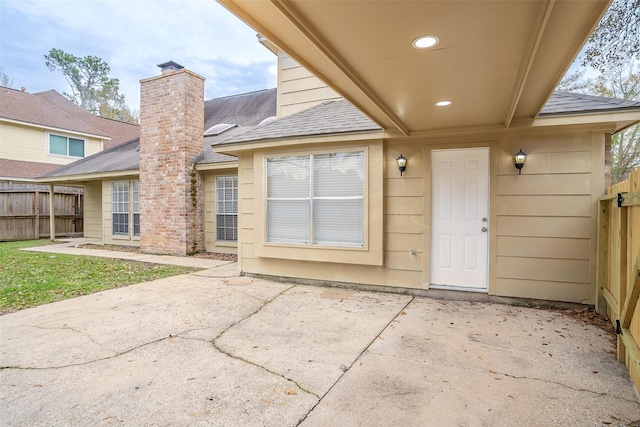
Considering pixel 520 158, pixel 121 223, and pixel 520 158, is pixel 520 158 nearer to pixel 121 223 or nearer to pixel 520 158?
pixel 520 158

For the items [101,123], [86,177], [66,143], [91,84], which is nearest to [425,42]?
[86,177]

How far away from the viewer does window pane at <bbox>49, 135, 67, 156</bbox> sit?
14.9 m

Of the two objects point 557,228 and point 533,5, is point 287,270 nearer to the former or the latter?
point 557,228

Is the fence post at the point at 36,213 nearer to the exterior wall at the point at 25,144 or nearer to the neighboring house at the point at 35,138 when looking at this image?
the neighboring house at the point at 35,138

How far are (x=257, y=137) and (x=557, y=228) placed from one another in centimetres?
456

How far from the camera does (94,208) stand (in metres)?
12.0

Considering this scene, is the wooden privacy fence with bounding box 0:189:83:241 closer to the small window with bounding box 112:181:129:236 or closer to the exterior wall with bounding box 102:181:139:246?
the exterior wall with bounding box 102:181:139:246

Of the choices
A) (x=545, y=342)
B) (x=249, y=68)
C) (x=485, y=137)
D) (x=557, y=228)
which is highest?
(x=249, y=68)

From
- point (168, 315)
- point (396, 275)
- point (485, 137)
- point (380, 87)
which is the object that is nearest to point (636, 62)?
point (485, 137)

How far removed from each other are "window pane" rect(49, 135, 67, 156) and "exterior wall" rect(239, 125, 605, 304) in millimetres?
15643

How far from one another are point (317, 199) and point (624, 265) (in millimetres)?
3709

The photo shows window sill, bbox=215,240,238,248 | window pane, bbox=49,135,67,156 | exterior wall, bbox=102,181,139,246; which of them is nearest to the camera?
window sill, bbox=215,240,238,248

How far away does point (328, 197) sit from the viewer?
5328 mm

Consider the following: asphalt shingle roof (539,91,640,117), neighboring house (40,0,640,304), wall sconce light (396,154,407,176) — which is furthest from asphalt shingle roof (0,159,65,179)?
asphalt shingle roof (539,91,640,117)
